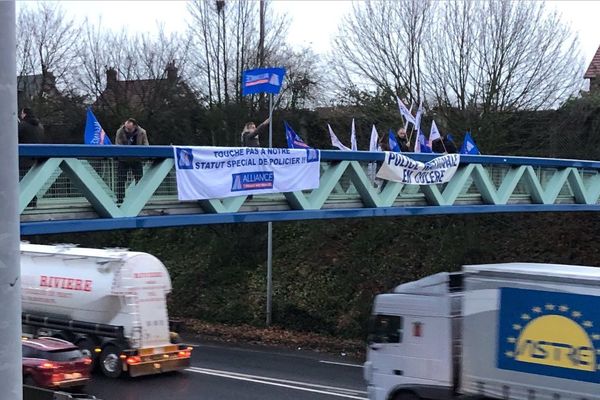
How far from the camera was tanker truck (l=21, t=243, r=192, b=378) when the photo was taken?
19.0 meters

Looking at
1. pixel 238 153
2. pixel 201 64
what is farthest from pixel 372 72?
pixel 238 153

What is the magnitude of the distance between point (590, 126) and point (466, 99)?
443cm

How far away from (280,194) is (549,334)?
556cm

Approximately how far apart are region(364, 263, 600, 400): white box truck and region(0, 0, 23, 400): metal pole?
8511mm

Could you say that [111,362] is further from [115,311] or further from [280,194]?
[280,194]

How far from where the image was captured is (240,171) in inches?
509

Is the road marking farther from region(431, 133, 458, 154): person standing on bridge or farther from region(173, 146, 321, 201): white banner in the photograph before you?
region(431, 133, 458, 154): person standing on bridge

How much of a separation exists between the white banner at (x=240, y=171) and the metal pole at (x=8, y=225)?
8.04m

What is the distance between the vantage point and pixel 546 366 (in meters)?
10.6

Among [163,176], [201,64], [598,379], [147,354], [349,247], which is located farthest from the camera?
[201,64]

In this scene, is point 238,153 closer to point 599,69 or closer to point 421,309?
point 421,309

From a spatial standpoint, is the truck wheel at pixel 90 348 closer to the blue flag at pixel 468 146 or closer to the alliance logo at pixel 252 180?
the alliance logo at pixel 252 180

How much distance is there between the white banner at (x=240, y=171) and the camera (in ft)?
39.5

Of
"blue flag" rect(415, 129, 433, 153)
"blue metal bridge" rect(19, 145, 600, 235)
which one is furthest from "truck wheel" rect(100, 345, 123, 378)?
"blue flag" rect(415, 129, 433, 153)
